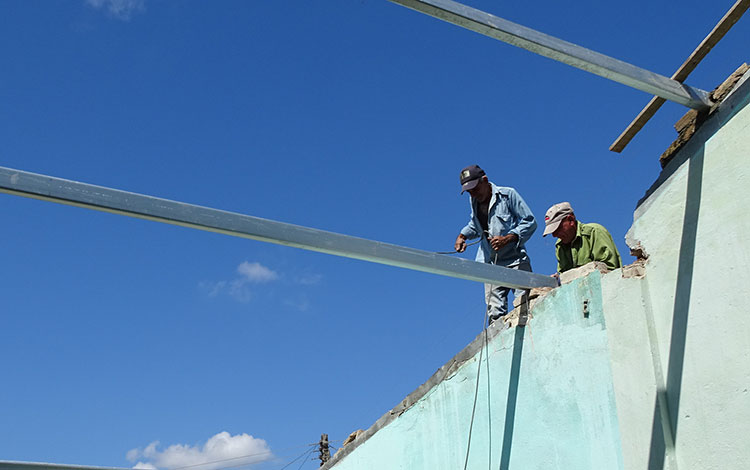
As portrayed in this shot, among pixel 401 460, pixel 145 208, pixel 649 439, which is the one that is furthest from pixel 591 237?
pixel 145 208

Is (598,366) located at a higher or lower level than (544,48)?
lower

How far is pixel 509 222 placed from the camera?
20.1 feet

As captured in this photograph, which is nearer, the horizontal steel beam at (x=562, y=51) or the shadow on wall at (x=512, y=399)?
the horizontal steel beam at (x=562, y=51)

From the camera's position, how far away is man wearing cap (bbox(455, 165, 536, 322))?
19.7 ft

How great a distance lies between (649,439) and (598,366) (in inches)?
23.9

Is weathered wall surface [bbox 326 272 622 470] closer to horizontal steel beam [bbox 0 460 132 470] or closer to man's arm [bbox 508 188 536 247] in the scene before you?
man's arm [bbox 508 188 536 247]

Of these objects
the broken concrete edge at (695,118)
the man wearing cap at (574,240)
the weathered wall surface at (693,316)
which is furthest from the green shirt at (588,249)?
the broken concrete edge at (695,118)

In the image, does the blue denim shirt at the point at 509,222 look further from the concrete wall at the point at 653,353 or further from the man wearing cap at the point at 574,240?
the concrete wall at the point at 653,353

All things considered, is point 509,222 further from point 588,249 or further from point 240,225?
point 240,225

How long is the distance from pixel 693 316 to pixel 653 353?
13.5 inches

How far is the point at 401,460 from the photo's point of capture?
632cm

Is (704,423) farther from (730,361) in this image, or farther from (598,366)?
(598,366)

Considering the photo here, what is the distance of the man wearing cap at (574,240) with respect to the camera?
Result: 5281 millimetres

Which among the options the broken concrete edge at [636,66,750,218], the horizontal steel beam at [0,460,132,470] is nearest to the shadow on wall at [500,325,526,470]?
the broken concrete edge at [636,66,750,218]
